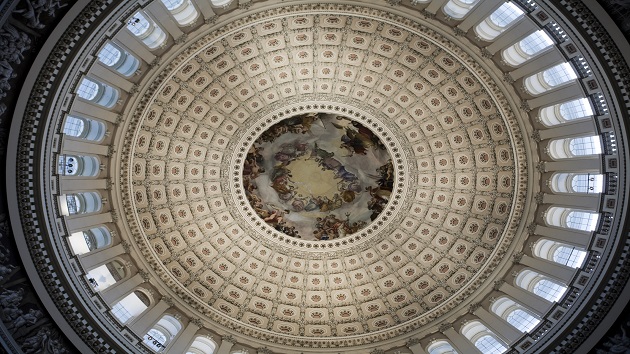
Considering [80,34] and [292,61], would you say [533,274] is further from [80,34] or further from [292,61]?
[80,34]

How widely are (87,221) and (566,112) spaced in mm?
20183

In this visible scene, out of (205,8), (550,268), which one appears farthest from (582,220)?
(205,8)

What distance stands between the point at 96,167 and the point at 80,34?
8.11 metres

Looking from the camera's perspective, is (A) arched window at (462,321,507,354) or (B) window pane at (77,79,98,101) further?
(A) arched window at (462,321,507,354)

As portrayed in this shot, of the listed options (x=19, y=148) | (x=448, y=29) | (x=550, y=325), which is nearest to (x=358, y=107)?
(x=448, y=29)

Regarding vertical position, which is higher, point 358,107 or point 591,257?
point 358,107

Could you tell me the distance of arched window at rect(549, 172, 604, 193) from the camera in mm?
22875

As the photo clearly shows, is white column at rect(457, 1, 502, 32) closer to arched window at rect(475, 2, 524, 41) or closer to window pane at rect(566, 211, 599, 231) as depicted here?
arched window at rect(475, 2, 524, 41)

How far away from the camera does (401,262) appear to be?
3148 centimetres

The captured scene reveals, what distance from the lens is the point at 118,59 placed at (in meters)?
23.6

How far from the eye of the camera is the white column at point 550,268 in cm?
2339

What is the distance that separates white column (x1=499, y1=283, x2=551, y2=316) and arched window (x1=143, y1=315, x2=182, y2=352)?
15290mm

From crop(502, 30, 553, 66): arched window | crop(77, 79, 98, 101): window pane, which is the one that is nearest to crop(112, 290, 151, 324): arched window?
crop(77, 79, 98, 101): window pane

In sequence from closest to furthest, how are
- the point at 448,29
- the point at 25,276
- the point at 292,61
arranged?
the point at 25,276, the point at 448,29, the point at 292,61
